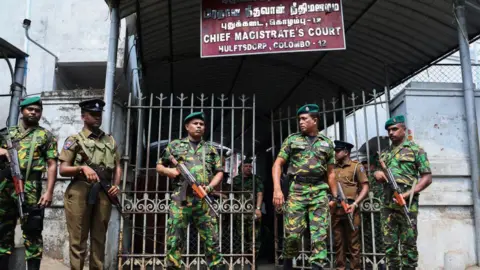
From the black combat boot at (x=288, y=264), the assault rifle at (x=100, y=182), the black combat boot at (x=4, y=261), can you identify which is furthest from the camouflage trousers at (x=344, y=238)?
the black combat boot at (x=4, y=261)

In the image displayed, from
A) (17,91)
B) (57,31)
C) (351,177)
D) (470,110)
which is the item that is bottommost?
(351,177)

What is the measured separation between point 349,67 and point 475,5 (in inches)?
113

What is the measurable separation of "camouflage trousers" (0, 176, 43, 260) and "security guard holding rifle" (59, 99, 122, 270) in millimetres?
267

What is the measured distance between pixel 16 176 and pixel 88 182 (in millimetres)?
613

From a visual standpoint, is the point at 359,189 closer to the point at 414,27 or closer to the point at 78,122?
the point at 414,27

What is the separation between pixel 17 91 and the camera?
5191 millimetres

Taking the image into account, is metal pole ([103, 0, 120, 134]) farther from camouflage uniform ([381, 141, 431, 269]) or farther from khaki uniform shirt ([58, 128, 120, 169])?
camouflage uniform ([381, 141, 431, 269])

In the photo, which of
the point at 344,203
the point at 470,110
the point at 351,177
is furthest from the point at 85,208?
the point at 470,110

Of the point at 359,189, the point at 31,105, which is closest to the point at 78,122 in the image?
the point at 31,105

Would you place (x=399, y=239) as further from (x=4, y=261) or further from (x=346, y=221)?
(x=4, y=261)

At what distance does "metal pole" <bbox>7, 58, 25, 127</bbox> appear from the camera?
5148 mm

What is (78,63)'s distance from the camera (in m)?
9.10

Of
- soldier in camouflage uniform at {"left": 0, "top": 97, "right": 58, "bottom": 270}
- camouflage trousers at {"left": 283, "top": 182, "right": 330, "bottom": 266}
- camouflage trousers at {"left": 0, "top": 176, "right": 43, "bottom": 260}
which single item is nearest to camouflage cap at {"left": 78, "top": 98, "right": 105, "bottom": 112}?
soldier in camouflage uniform at {"left": 0, "top": 97, "right": 58, "bottom": 270}

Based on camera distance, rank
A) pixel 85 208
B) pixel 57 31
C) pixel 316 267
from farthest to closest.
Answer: pixel 57 31 < pixel 85 208 < pixel 316 267
